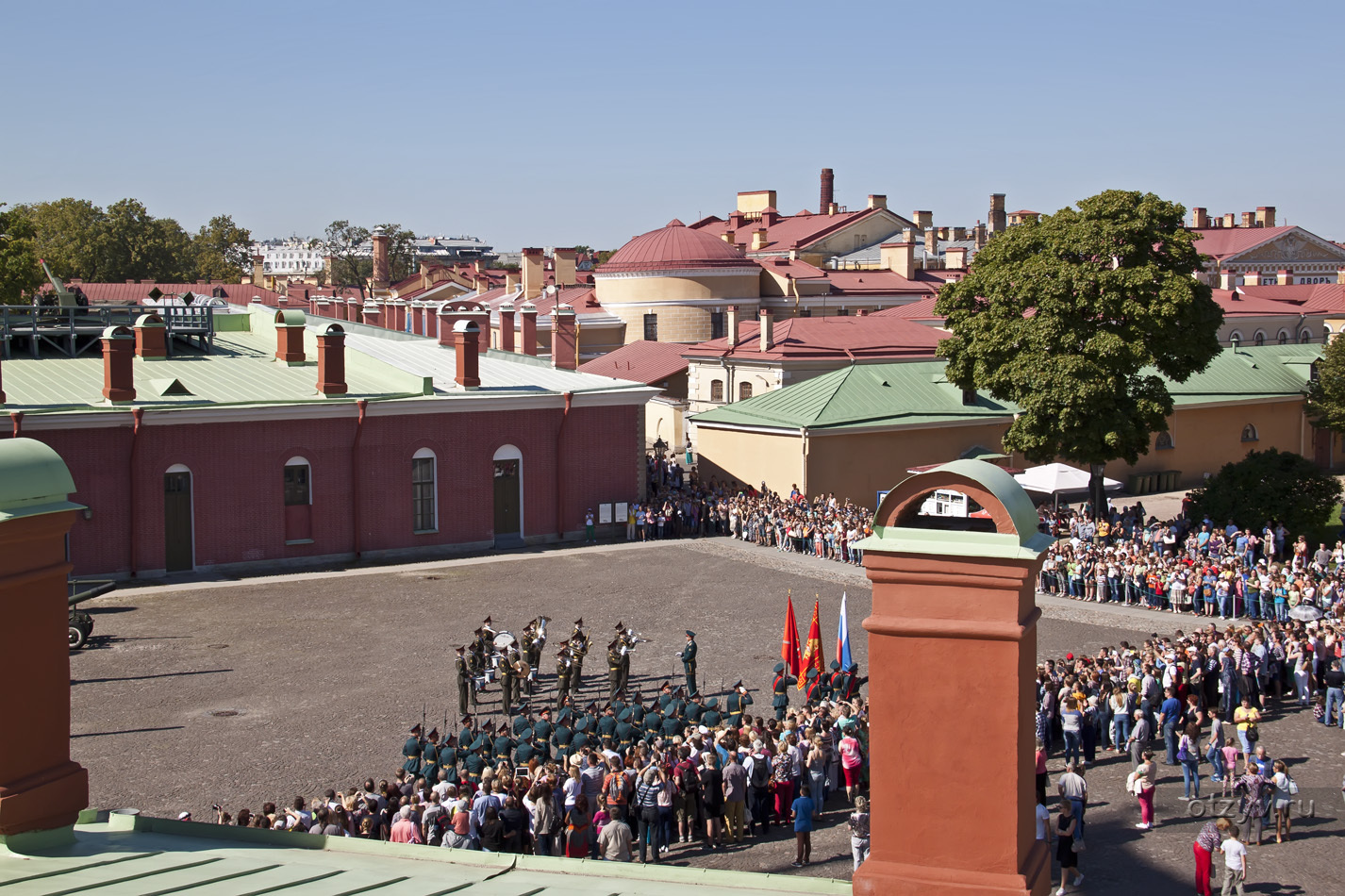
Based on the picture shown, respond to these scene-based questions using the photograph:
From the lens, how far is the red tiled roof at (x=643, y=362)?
5184 centimetres

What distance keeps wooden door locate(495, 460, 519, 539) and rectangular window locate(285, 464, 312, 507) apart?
470 cm

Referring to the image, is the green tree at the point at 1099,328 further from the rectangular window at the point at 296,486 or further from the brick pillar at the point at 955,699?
the brick pillar at the point at 955,699

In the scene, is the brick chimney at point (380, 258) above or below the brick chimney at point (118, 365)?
above

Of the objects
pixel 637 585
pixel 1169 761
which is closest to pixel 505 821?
pixel 1169 761

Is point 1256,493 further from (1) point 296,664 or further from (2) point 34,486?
(2) point 34,486

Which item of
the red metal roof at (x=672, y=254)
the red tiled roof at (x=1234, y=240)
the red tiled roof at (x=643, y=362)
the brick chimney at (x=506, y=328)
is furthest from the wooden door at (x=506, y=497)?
the red tiled roof at (x=1234, y=240)

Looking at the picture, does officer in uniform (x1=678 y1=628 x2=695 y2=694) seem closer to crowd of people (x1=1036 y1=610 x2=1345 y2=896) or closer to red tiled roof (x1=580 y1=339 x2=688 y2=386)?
crowd of people (x1=1036 y1=610 x2=1345 y2=896)

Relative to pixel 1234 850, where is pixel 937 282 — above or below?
above

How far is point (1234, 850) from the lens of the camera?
1204 cm

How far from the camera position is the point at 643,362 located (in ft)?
176

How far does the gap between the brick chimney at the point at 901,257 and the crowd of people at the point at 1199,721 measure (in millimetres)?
55420

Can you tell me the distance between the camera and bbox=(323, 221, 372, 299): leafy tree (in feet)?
362

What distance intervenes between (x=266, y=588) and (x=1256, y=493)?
22269 mm

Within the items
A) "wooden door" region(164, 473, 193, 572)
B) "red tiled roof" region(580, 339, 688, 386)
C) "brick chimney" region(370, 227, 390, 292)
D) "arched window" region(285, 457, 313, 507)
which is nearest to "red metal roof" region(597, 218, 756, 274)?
"red tiled roof" region(580, 339, 688, 386)
